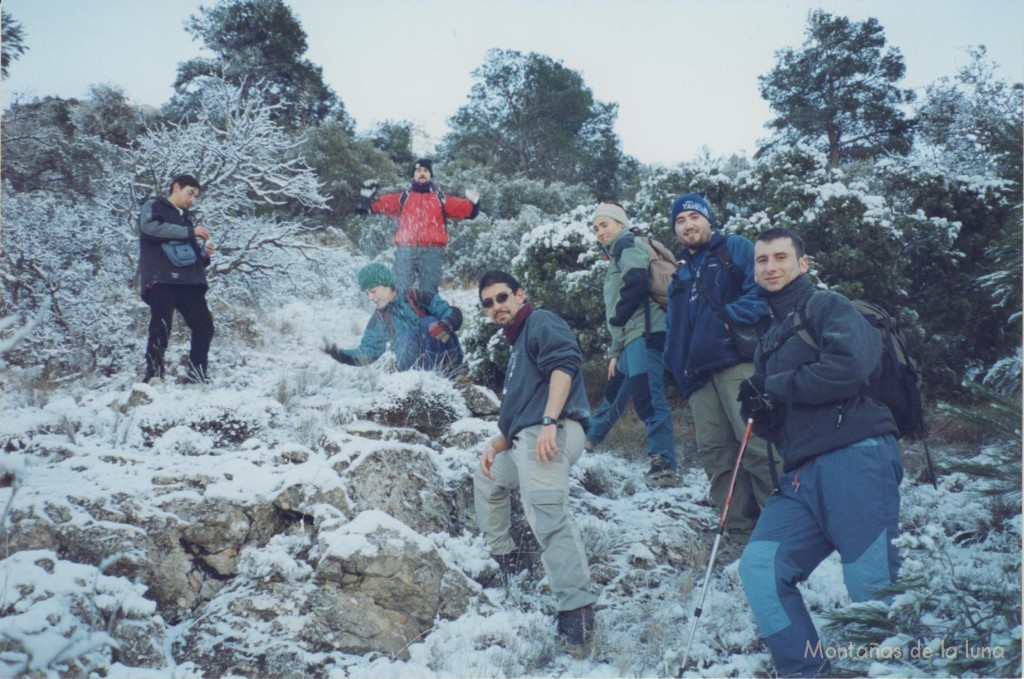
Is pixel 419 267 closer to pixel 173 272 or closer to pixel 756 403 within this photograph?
pixel 173 272

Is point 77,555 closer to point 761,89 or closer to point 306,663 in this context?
point 306,663

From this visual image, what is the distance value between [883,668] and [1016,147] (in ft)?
9.28

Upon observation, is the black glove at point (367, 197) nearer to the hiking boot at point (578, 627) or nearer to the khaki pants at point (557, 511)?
the khaki pants at point (557, 511)

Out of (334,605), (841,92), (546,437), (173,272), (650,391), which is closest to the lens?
(546,437)

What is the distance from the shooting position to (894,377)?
115 inches

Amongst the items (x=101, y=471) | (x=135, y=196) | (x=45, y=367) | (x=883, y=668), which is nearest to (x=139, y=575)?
(x=101, y=471)

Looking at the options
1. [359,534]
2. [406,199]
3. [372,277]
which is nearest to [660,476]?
[359,534]

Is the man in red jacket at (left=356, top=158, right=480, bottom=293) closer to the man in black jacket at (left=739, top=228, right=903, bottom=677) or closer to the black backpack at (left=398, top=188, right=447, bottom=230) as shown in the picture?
the black backpack at (left=398, top=188, right=447, bottom=230)

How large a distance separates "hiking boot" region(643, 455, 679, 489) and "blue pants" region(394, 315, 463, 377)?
1.77m

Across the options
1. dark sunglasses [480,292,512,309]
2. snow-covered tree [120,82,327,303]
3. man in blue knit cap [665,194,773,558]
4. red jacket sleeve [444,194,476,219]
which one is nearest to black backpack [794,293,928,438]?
man in blue knit cap [665,194,773,558]

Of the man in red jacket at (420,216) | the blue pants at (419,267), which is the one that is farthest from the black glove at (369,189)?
the blue pants at (419,267)

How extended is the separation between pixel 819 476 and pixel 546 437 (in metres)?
1.19

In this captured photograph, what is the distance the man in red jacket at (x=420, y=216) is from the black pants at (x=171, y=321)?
1.65 m

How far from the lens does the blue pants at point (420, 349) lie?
575 cm
